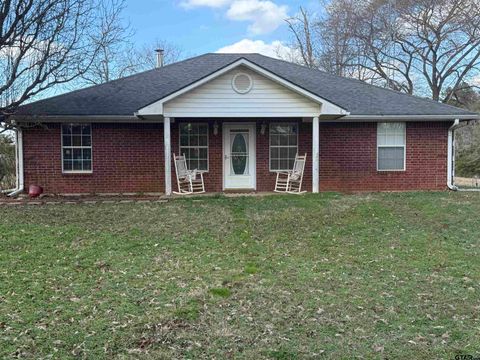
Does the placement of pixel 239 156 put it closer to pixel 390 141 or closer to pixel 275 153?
pixel 275 153

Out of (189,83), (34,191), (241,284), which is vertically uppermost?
(189,83)

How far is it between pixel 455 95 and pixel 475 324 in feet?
103

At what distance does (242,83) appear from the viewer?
11125 millimetres

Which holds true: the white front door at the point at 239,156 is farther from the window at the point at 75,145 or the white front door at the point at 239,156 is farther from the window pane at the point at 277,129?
the window at the point at 75,145

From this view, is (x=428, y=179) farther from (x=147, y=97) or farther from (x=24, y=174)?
(x=24, y=174)

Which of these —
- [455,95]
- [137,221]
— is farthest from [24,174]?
[455,95]

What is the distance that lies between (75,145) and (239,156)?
4.75 meters

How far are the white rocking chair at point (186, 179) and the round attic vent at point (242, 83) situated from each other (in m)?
2.63

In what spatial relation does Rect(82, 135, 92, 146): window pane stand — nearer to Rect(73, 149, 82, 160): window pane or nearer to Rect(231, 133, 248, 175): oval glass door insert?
Rect(73, 149, 82, 160): window pane

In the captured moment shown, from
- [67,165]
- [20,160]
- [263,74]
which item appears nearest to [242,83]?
[263,74]

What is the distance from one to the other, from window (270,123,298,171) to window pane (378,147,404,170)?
8.42ft

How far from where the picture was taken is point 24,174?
12117mm

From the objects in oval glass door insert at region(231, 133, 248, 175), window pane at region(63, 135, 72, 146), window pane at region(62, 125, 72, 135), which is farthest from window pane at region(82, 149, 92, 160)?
oval glass door insert at region(231, 133, 248, 175)

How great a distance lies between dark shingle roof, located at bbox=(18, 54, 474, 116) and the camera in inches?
476
